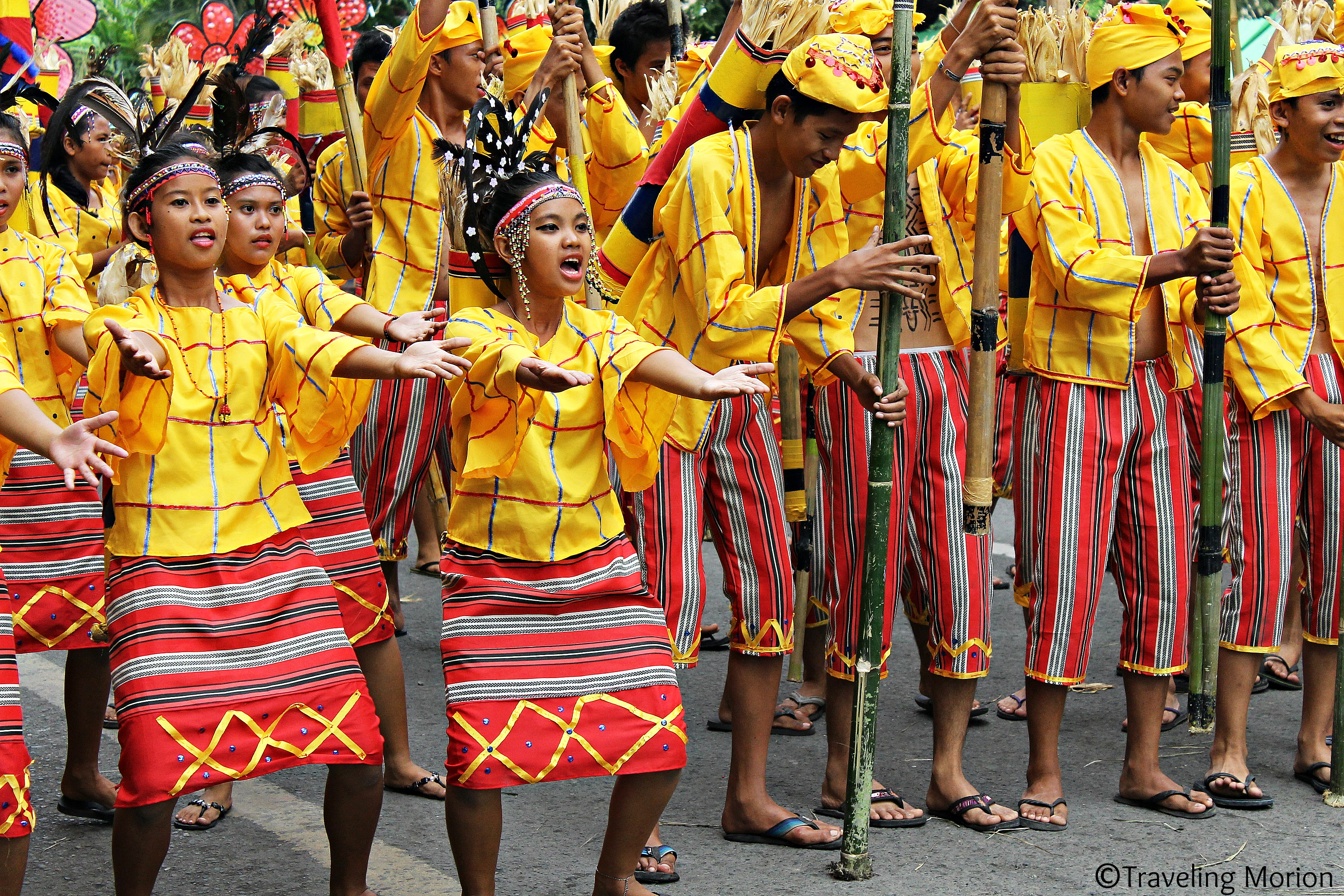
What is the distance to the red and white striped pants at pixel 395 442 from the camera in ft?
16.6

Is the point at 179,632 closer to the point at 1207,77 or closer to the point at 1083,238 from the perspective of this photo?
the point at 1083,238

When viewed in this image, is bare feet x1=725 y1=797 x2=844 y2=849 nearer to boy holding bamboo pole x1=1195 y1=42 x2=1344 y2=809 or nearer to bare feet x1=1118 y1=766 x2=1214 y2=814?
bare feet x1=1118 y1=766 x2=1214 y2=814

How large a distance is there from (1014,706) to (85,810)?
10.1 feet

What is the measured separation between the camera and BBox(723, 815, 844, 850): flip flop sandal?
411cm

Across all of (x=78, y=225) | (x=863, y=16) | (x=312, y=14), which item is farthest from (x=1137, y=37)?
(x=78, y=225)

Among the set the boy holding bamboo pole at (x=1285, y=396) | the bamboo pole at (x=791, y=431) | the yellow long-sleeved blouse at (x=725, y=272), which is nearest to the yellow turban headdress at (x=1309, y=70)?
the boy holding bamboo pole at (x=1285, y=396)

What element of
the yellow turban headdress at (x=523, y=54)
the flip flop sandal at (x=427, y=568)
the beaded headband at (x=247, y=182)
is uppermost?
the yellow turban headdress at (x=523, y=54)

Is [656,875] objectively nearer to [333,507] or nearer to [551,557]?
[551,557]

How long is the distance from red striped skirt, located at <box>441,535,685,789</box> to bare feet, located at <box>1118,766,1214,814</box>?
1.52m

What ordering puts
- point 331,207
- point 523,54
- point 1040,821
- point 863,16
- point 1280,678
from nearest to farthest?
point 1040,821 → point 863,16 → point 523,54 → point 1280,678 → point 331,207

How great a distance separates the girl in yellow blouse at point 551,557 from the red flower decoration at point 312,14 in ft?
5.92

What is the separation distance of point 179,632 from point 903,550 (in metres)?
2.07

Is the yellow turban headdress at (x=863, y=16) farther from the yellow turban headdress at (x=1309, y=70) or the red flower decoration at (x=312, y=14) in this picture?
the red flower decoration at (x=312, y=14)

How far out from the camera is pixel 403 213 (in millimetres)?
5059
